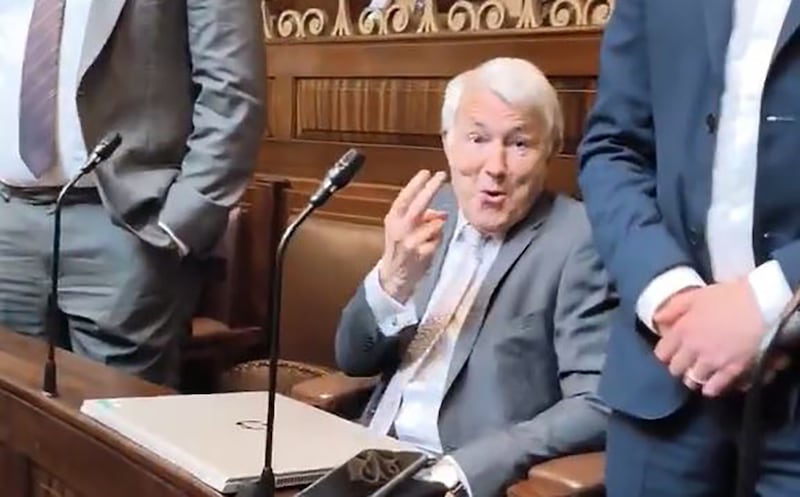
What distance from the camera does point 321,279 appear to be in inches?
131

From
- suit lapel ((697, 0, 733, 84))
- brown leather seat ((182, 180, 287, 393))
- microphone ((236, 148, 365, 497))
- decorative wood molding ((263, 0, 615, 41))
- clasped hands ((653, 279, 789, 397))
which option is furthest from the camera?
brown leather seat ((182, 180, 287, 393))

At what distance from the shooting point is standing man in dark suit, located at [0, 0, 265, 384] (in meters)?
2.47

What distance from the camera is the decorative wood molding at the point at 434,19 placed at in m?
3.02

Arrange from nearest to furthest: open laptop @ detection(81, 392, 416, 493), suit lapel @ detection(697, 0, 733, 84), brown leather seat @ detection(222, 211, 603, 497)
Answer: suit lapel @ detection(697, 0, 733, 84) → open laptop @ detection(81, 392, 416, 493) → brown leather seat @ detection(222, 211, 603, 497)

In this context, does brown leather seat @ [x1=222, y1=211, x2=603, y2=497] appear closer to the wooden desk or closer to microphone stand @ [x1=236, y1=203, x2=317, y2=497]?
the wooden desk

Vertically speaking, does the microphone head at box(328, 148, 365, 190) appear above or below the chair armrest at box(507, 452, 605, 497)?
above

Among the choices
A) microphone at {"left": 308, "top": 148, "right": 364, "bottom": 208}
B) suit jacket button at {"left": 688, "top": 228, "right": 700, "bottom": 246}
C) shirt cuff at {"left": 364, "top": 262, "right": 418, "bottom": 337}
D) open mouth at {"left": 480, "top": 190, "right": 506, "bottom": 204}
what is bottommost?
shirt cuff at {"left": 364, "top": 262, "right": 418, "bottom": 337}

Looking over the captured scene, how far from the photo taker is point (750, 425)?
117 cm

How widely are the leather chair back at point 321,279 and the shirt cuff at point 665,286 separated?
181 centimetres

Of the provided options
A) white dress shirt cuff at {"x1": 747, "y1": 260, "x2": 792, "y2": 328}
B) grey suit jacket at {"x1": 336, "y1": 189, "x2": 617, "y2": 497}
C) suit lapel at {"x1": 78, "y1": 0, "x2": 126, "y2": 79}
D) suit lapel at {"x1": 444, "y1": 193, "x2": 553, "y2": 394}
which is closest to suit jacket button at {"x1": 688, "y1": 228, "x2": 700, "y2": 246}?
white dress shirt cuff at {"x1": 747, "y1": 260, "x2": 792, "y2": 328}

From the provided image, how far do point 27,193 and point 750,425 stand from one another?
175 centimetres

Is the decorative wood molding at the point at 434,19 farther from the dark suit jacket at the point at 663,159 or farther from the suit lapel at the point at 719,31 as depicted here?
the suit lapel at the point at 719,31

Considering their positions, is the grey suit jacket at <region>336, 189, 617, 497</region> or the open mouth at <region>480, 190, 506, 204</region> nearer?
the grey suit jacket at <region>336, 189, 617, 497</region>

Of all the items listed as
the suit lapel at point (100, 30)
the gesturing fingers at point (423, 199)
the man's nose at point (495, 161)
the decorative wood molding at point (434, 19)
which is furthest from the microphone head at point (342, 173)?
the decorative wood molding at point (434, 19)
